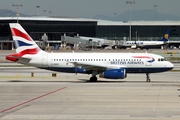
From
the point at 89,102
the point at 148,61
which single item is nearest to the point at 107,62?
the point at 148,61

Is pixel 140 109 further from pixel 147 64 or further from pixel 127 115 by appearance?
pixel 147 64

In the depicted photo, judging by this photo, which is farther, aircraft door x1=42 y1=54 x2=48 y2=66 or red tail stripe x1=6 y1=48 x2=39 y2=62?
aircraft door x1=42 y1=54 x2=48 y2=66

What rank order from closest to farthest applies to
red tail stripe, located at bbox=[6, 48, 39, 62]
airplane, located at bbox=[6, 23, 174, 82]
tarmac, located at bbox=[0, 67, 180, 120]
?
tarmac, located at bbox=[0, 67, 180, 120]
airplane, located at bbox=[6, 23, 174, 82]
red tail stripe, located at bbox=[6, 48, 39, 62]

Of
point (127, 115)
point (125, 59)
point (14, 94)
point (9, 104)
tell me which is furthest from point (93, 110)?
point (125, 59)

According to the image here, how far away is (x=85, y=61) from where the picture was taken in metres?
51.8

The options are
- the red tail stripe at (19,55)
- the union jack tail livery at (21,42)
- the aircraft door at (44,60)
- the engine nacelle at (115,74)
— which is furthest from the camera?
the union jack tail livery at (21,42)

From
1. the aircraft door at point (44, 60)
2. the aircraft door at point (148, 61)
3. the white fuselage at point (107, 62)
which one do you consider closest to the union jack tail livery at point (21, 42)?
the white fuselage at point (107, 62)

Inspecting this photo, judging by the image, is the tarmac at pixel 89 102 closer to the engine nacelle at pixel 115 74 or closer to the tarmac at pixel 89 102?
the tarmac at pixel 89 102

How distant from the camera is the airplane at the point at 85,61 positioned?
167 ft

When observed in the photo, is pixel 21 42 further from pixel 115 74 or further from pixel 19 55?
pixel 115 74

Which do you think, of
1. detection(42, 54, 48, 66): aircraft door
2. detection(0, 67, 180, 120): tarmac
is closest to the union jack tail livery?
detection(42, 54, 48, 66): aircraft door

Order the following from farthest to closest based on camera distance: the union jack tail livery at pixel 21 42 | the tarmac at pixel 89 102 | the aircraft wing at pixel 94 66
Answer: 1. the union jack tail livery at pixel 21 42
2. the aircraft wing at pixel 94 66
3. the tarmac at pixel 89 102

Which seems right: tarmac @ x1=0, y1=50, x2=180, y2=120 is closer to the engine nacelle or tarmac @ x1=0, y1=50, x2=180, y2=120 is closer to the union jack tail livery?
the engine nacelle

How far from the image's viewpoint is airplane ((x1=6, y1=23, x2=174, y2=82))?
50.9 metres
